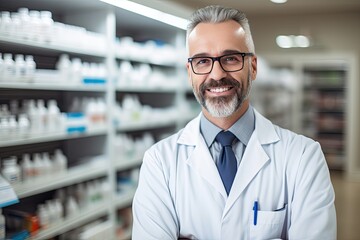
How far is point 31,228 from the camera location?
2.61 m

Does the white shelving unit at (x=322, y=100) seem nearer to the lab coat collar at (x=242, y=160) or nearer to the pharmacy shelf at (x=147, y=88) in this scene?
the pharmacy shelf at (x=147, y=88)

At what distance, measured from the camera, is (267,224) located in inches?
54.5

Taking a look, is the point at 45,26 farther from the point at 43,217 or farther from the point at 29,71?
the point at 43,217

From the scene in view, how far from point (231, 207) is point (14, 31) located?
6.08 ft

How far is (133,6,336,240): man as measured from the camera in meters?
1.36

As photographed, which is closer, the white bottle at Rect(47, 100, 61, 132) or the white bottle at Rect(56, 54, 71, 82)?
the white bottle at Rect(47, 100, 61, 132)

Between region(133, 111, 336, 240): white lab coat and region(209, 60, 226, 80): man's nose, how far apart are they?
0.32m

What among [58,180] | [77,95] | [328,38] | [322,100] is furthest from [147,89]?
[322,100]

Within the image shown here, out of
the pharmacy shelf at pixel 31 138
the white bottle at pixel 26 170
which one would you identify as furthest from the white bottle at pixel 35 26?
the white bottle at pixel 26 170

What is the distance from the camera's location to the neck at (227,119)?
150 cm

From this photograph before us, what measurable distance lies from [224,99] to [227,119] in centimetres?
15

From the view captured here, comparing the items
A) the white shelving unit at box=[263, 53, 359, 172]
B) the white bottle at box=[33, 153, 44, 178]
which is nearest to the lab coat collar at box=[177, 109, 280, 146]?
the white bottle at box=[33, 153, 44, 178]

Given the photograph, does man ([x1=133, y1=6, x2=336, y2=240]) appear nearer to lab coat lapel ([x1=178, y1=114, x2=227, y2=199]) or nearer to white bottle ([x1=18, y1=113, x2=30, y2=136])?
lab coat lapel ([x1=178, y1=114, x2=227, y2=199])

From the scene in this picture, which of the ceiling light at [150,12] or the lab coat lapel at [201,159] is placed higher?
the ceiling light at [150,12]
